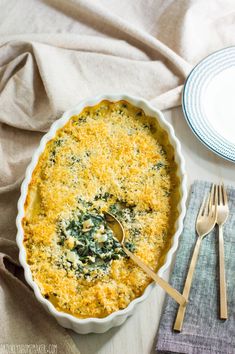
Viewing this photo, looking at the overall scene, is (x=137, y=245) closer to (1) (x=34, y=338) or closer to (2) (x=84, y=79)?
(1) (x=34, y=338)

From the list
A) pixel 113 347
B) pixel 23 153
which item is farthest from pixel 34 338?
pixel 23 153

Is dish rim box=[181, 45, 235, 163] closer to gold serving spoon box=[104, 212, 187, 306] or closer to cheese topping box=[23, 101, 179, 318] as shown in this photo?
cheese topping box=[23, 101, 179, 318]

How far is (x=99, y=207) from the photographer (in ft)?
5.09

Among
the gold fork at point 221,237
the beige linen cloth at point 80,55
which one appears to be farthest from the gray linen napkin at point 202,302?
the beige linen cloth at point 80,55

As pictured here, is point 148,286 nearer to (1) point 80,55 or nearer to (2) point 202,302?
(2) point 202,302

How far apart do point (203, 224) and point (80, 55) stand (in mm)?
772

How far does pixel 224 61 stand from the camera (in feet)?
6.38

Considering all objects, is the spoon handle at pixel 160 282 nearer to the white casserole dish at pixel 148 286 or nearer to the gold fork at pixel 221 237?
the white casserole dish at pixel 148 286

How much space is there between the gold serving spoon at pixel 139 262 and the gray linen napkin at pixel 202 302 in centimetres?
12

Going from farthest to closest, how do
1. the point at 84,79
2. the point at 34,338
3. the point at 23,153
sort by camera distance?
the point at 84,79
the point at 23,153
the point at 34,338

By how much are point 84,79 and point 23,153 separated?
1.17 ft

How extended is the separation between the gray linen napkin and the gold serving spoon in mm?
122

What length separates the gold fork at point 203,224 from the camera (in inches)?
60.7

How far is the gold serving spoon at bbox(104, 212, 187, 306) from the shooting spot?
138 cm
